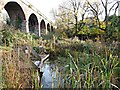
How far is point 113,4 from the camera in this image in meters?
12.2

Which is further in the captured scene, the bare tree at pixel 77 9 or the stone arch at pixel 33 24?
the stone arch at pixel 33 24

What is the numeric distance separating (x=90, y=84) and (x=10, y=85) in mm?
954

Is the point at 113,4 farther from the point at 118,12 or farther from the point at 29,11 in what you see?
the point at 29,11

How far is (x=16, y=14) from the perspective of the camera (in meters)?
10.6

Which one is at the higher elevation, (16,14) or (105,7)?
(105,7)

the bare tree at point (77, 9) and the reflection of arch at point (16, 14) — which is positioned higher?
the bare tree at point (77, 9)

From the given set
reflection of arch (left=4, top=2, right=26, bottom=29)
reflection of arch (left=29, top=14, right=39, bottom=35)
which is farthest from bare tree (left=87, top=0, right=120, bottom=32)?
reflection of arch (left=4, top=2, right=26, bottom=29)

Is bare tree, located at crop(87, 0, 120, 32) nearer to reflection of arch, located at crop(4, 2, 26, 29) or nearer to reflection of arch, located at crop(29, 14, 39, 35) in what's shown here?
reflection of arch, located at crop(29, 14, 39, 35)

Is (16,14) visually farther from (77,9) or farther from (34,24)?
(77,9)

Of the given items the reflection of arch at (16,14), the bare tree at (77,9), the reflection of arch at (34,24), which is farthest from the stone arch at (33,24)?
the reflection of arch at (16,14)

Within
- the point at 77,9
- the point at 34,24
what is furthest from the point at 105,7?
the point at 34,24

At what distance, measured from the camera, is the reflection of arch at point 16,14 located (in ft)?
32.3

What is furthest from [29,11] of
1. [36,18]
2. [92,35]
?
[92,35]

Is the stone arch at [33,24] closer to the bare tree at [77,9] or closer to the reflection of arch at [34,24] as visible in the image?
the reflection of arch at [34,24]
